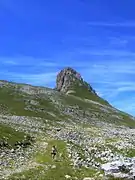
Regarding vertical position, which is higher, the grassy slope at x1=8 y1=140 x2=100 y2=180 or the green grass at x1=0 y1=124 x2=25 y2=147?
the green grass at x1=0 y1=124 x2=25 y2=147

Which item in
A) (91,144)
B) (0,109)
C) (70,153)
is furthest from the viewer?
(0,109)

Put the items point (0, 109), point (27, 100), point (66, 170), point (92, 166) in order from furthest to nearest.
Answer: point (27, 100), point (0, 109), point (92, 166), point (66, 170)

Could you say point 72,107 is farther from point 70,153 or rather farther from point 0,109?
point 70,153

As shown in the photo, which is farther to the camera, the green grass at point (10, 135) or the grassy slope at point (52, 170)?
the green grass at point (10, 135)

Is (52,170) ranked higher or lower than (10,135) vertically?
lower

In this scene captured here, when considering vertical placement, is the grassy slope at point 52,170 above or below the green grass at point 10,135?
below

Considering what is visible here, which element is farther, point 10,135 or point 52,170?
point 10,135

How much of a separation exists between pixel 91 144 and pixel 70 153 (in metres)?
12.4

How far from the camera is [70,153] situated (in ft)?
192

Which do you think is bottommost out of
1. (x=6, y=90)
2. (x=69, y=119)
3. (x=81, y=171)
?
(x=81, y=171)

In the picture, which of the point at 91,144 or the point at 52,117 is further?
the point at 52,117

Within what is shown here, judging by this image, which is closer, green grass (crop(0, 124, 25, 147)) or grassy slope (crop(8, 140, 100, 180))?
grassy slope (crop(8, 140, 100, 180))

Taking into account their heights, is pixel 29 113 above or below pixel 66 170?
above

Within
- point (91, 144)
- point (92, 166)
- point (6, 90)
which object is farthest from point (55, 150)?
point (6, 90)
